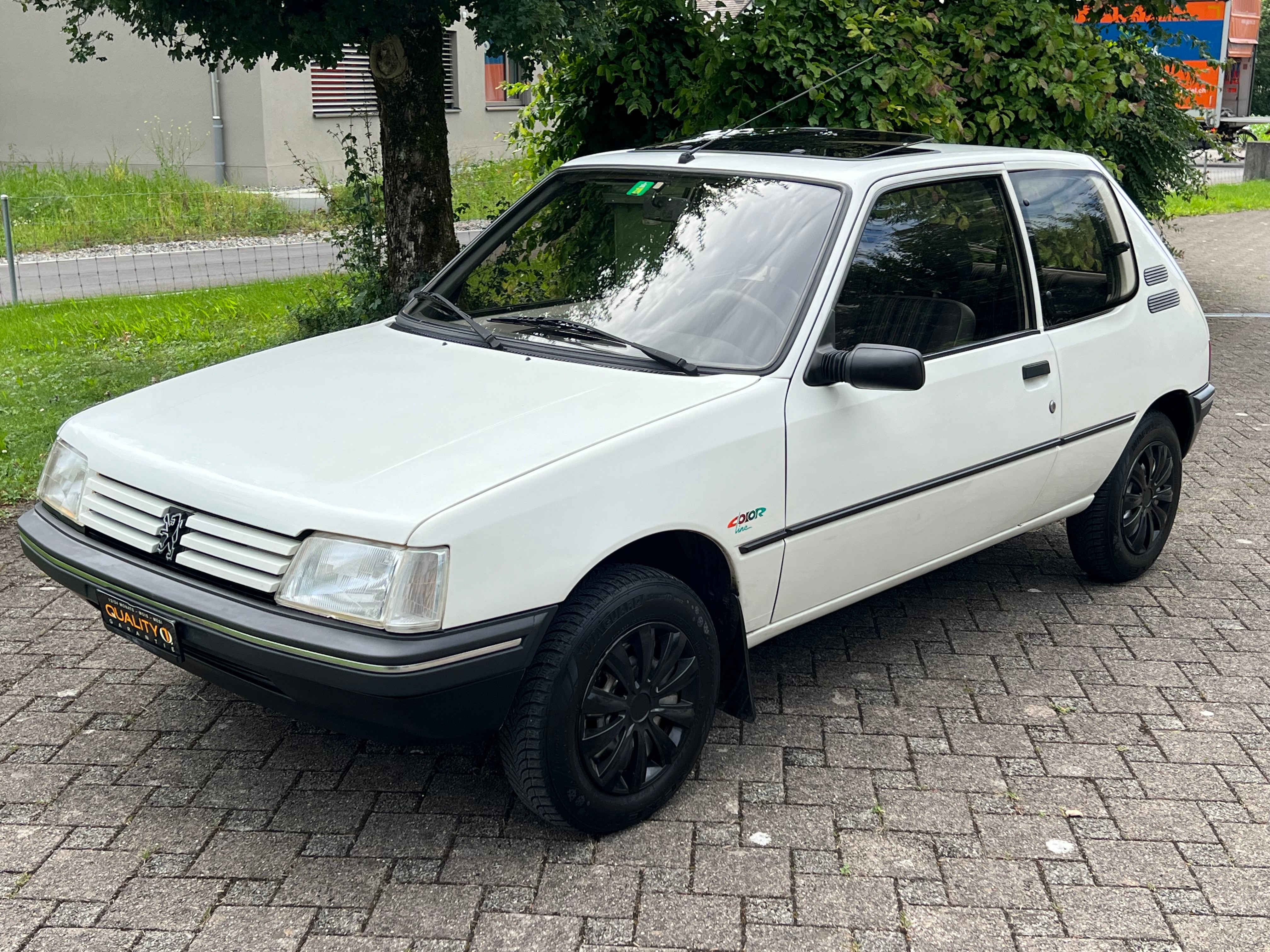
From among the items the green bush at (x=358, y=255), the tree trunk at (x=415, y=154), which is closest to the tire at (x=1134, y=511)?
the tree trunk at (x=415, y=154)

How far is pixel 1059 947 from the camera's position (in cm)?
331

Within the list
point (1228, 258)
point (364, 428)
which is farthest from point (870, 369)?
point (1228, 258)

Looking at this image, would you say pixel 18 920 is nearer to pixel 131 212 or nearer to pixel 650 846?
pixel 650 846

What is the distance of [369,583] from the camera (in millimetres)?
3221

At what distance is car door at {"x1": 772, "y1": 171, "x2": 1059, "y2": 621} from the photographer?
4117 mm

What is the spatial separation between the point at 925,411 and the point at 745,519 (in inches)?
34.3

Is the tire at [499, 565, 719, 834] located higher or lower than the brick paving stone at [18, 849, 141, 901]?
higher

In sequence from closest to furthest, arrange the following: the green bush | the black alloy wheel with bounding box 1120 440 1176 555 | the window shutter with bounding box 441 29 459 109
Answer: the black alloy wheel with bounding box 1120 440 1176 555 → the green bush → the window shutter with bounding box 441 29 459 109

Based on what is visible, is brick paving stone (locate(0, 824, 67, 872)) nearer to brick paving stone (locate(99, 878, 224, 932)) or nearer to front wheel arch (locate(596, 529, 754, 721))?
brick paving stone (locate(99, 878, 224, 932))

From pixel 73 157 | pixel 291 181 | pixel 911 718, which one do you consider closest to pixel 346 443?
pixel 911 718

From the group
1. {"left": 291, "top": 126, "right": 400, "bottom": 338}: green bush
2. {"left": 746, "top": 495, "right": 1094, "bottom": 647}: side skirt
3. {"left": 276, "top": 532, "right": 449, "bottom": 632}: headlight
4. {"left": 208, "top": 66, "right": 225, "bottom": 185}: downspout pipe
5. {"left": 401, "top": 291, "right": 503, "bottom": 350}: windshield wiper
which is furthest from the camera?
{"left": 208, "top": 66, "right": 225, "bottom": 185}: downspout pipe

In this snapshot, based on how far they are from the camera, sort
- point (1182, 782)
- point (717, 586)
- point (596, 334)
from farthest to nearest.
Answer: point (596, 334) < point (1182, 782) < point (717, 586)

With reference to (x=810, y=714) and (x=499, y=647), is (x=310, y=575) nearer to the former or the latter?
(x=499, y=647)

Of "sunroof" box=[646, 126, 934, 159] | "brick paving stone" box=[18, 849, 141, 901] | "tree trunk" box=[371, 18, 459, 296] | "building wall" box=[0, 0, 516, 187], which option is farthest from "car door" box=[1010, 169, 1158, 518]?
"building wall" box=[0, 0, 516, 187]
